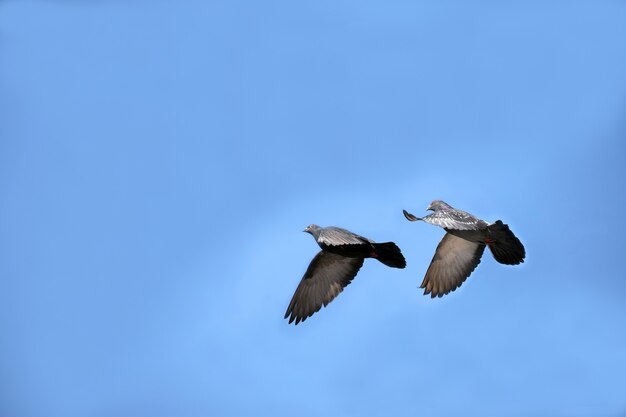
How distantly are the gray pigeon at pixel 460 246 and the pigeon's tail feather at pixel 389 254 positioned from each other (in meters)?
1.00

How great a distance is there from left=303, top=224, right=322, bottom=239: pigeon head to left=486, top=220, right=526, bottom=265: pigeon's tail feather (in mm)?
4417

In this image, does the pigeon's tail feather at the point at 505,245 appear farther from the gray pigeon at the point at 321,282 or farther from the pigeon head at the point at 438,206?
the gray pigeon at the point at 321,282

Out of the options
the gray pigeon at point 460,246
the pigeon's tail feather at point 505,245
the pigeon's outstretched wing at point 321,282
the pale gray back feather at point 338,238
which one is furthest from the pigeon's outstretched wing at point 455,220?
the pigeon's outstretched wing at point 321,282

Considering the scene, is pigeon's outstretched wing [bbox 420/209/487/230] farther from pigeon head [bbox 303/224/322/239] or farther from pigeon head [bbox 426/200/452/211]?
pigeon head [bbox 303/224/322/239]

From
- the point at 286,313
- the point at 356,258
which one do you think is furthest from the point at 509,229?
the point at 286,313

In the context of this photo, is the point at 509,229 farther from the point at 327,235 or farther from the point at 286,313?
the point at 286,313

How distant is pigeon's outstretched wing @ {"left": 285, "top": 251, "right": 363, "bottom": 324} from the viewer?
28.9 m

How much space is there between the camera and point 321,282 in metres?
29.1

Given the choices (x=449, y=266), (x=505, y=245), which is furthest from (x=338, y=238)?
(x=449, y=266)

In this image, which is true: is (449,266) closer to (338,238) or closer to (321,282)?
(321,282)

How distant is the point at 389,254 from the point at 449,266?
4091mm

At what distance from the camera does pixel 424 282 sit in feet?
96.9

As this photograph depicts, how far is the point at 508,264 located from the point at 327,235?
4815mm

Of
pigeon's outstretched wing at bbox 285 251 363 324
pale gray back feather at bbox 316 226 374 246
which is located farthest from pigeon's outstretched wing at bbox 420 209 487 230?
pigeon's outstretched wing at bbox 285 251 363 324
